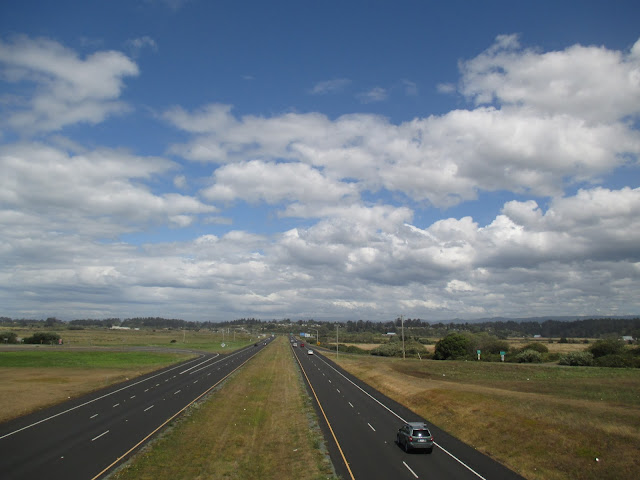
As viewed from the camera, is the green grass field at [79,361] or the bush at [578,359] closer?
the bush at [578,359]

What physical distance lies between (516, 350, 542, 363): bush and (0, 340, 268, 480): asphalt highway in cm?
6434

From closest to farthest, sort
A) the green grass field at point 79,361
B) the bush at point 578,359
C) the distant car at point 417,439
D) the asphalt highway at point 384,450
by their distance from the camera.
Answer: the asphalt highway at point 384,450 → the distant car at point 417,439 → the bush at point 578,359 → the green grass field at point 79,361

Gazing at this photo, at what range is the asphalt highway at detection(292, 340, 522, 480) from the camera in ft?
75.8

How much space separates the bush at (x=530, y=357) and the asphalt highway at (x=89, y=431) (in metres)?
64.3

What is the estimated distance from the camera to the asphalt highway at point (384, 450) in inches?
909

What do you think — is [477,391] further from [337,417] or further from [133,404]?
[133,404]

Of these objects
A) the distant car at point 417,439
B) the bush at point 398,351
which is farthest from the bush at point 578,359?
the distant car at point 417,439

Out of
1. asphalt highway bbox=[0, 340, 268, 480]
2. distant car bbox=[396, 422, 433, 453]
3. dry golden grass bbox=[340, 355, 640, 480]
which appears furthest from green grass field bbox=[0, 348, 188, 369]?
distant car bbox=[396, 422, 433, 453]

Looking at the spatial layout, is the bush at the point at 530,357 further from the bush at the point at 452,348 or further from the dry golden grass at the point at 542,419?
the dry golden grass at the point at 542,419

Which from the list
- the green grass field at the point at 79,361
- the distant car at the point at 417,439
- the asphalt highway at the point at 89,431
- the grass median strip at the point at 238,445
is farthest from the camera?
the green grass field at the point at 79,361

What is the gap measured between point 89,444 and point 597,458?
98.5 feet

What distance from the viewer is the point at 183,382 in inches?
2408

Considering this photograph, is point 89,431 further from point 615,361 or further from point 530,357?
point 530,357

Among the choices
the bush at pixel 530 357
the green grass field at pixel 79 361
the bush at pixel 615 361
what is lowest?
the green grass field at pixel 79 361
